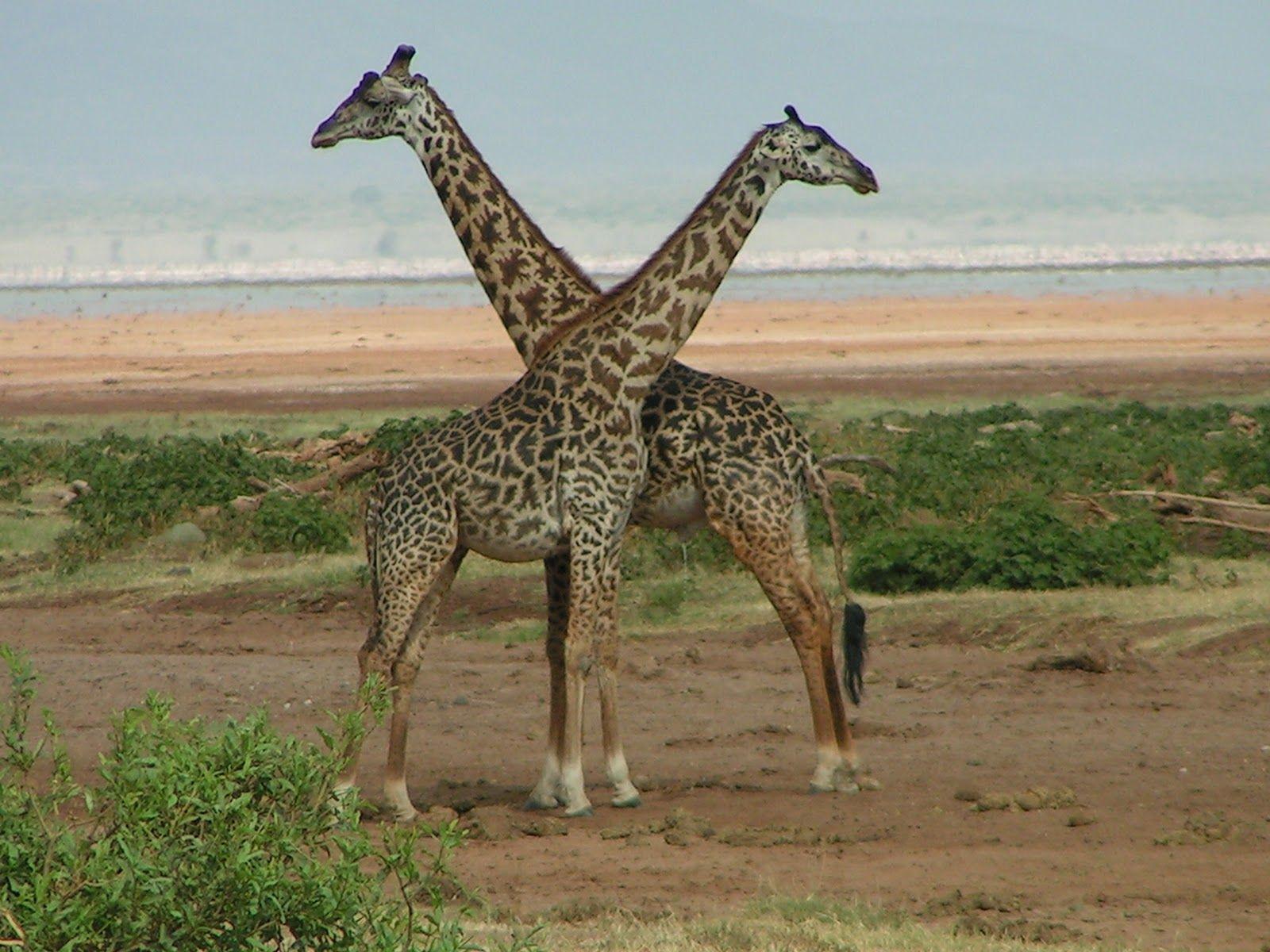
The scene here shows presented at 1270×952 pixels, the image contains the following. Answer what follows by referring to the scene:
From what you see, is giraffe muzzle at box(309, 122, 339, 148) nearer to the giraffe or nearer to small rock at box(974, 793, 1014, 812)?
the giraffe

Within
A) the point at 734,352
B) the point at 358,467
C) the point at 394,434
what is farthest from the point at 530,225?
the point at 734,352

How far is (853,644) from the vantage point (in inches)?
391

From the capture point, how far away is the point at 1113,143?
178m

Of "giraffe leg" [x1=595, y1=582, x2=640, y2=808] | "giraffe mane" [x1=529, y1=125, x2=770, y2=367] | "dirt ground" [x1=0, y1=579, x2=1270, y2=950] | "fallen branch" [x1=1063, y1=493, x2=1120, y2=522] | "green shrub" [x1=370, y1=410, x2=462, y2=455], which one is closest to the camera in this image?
"dirt ground" [x1=0, y1=579, x2=1270, y2=950]

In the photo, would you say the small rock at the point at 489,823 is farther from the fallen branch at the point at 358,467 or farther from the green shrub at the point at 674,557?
the green shrub at the point at 674,557

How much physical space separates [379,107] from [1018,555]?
20.1 ft

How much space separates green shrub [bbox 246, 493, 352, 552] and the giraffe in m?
6.75

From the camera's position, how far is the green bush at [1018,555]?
1384cm

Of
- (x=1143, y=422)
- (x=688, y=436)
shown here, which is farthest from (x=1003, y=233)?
(x=688, y=436)

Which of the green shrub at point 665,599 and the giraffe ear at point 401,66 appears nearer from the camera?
the giraffe ear at point 401,66

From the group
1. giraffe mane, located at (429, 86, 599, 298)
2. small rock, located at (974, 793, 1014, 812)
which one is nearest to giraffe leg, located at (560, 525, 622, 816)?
giraffe mane, located at (429, 86, 599, 298)

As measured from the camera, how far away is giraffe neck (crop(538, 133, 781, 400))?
9.41 meters

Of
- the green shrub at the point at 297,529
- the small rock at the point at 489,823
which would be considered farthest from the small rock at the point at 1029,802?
the green shrub at the point at 297,529

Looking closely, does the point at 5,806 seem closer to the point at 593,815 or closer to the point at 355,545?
the point at 593,815
